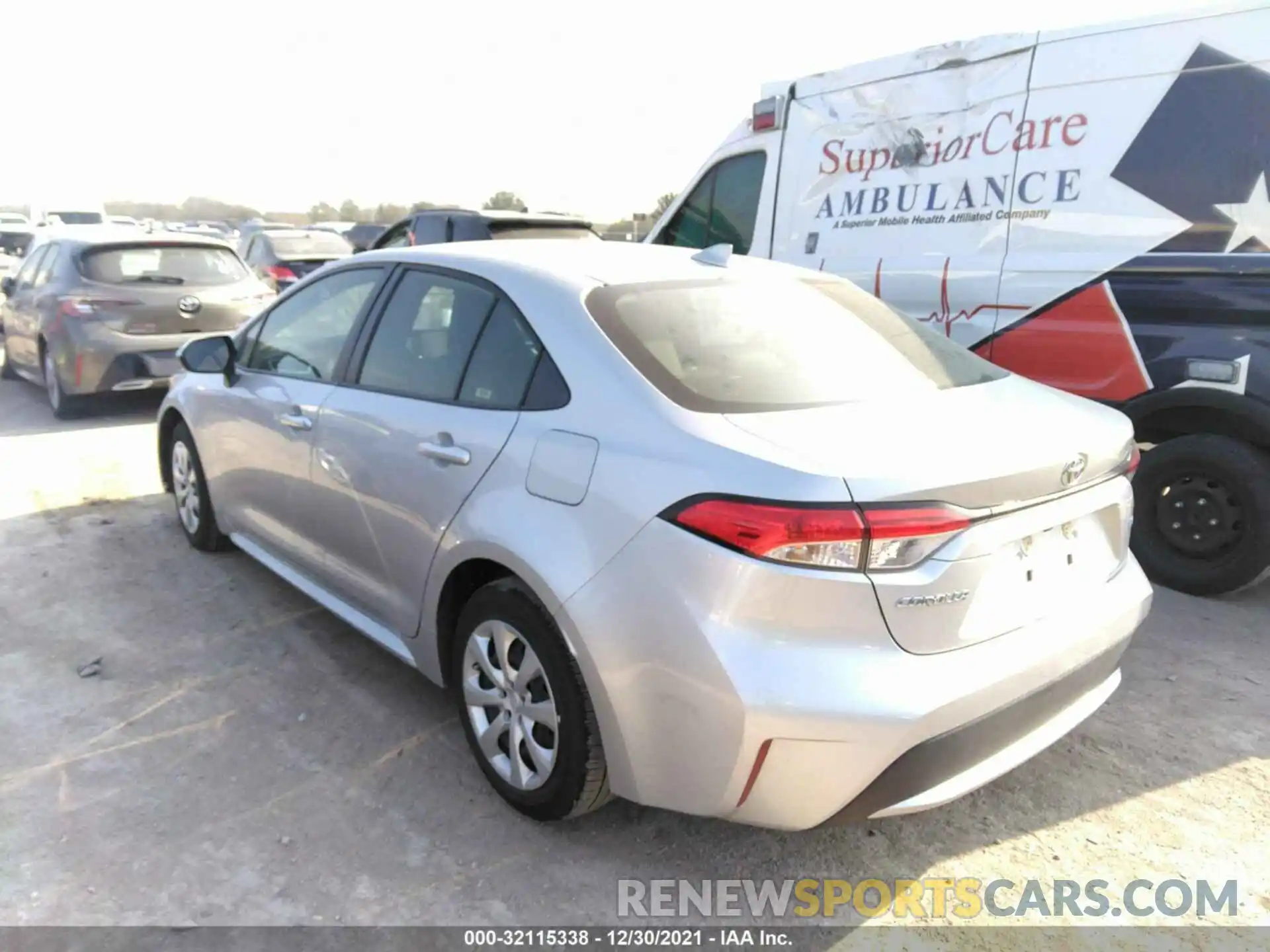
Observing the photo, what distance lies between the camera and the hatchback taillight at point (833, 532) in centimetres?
205

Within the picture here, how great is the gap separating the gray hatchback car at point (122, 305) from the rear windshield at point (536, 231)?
2188 mm

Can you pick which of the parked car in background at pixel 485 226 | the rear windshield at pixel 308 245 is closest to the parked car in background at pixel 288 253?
the rear windshield at pixel 308 245

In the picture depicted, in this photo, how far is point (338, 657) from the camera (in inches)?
149

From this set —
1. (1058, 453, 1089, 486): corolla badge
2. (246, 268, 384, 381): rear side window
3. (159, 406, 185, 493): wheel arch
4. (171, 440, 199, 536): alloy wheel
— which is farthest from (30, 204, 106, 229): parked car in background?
(1058, 453, 1089, 486): corolla badge

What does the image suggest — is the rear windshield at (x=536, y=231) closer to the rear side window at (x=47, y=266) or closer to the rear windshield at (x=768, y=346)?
the rear side window at (x=47, y=266)

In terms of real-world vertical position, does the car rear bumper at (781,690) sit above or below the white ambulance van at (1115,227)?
below

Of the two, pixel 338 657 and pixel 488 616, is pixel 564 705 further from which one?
pixel 338 657

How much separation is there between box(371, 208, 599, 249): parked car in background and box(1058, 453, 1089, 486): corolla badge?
23.0ft

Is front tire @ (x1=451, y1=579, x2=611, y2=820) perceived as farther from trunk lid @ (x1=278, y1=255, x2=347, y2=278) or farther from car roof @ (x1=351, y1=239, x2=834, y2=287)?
trunk lid @ (x1=278, y1=255, x2=347, y2=278)

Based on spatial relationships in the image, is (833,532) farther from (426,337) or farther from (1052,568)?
(426,337)

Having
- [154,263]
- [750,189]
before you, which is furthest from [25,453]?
[750,189]

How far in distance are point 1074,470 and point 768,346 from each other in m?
0.87

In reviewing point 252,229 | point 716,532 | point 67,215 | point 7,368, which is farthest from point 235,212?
point 716,532

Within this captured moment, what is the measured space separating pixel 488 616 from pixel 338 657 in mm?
1351
